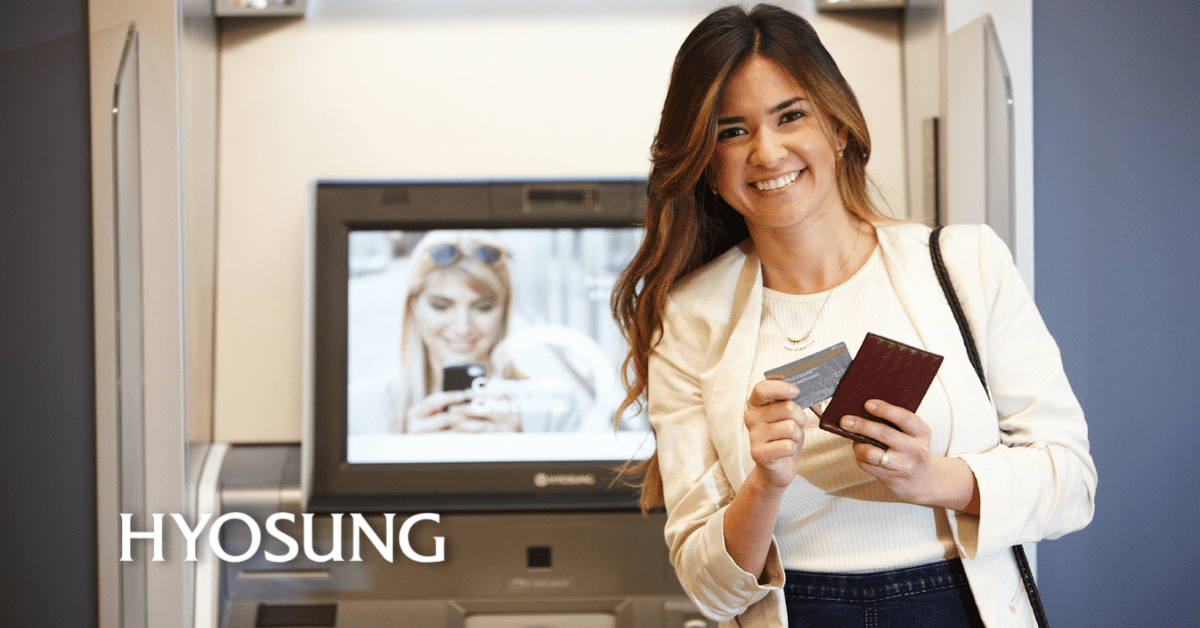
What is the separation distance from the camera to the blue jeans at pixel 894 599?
1052 mm

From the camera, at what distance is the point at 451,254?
1920mm

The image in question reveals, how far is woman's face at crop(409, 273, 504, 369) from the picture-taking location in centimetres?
191

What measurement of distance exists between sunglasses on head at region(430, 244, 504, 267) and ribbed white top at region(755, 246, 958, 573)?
927 millimetres

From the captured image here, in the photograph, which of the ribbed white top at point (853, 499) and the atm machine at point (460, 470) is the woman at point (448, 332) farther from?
the ribbed white top at point (853, 499)

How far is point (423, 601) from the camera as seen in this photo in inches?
73.0

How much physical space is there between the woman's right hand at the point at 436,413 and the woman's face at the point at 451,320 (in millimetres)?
67

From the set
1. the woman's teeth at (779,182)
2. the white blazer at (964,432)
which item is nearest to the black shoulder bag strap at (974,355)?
the white blazer at (964,432)

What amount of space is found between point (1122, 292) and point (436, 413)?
141cm

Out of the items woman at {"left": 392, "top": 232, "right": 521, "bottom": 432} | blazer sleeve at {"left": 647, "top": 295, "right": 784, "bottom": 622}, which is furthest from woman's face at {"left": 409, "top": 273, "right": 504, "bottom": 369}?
blazer sleeve at {"left": 647, "top": 295, "right": 784, "bottom": 622}

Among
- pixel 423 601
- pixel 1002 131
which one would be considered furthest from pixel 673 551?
pixel 1002 131

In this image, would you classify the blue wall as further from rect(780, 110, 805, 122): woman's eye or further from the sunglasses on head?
the sunglasses on head

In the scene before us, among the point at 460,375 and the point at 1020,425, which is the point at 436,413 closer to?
the point at 460,375

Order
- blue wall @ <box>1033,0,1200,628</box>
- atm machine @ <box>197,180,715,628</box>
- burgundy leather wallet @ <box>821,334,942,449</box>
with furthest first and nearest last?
atm machine @ <box>197,180,715,628</box>, blue wall @ <box>1033,0,1200,628</box>, burgundy leather wallet @ <box>821,334,942,449</box>

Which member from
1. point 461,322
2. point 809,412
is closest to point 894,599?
point 809,412
